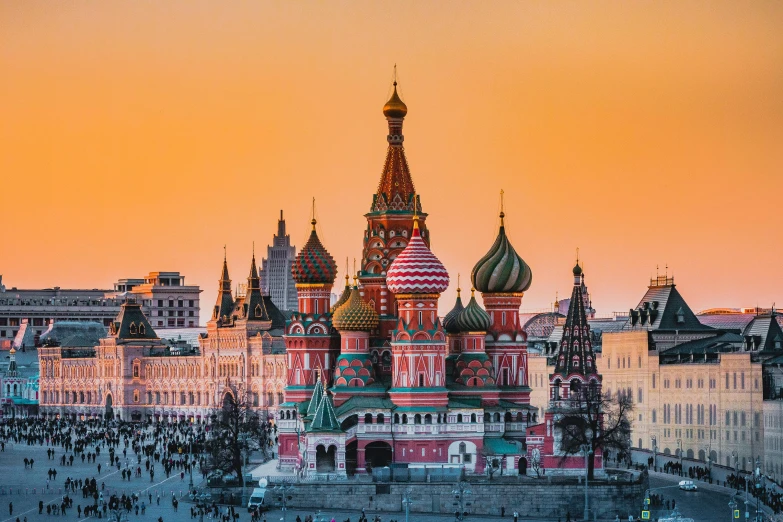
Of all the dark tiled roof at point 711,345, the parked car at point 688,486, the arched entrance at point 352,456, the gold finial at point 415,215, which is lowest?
the parked car at point 688,486

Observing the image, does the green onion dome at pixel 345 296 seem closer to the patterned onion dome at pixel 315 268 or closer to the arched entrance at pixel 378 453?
the patterned onion dome at pixel 315 268

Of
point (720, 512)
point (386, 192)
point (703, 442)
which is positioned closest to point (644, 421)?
point (703, 442)

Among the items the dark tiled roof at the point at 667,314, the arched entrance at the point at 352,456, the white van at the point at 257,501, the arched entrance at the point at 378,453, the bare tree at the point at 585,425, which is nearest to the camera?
the white van at the point at 257,501

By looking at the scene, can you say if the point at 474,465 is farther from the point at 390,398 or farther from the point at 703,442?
the point at 703,442

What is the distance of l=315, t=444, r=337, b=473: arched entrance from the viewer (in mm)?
108500

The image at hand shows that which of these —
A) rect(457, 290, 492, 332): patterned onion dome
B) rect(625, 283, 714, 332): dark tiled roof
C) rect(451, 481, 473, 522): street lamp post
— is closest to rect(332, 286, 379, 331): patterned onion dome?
rect(457, 290, 492, 332): patterned onion dome

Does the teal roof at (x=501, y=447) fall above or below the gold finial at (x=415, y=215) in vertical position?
below

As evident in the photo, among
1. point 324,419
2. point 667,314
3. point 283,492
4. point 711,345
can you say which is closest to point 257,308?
point 667,314

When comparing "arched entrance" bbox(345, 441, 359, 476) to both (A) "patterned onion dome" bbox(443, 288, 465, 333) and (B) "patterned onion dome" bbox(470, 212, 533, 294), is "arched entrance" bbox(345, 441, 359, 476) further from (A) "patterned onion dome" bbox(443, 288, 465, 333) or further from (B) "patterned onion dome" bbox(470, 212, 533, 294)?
(B) "patterned onion dome" bbox(470, 212, 533, 294)

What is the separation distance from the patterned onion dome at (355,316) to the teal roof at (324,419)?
20.7ft

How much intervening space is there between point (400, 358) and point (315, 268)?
10487mm

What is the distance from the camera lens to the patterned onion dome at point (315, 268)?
119938 millimetres

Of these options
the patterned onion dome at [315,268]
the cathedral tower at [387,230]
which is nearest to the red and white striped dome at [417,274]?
the cathedral tower at [387,230]

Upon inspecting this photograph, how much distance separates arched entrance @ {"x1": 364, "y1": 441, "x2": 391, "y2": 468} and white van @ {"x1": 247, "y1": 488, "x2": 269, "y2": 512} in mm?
8575
